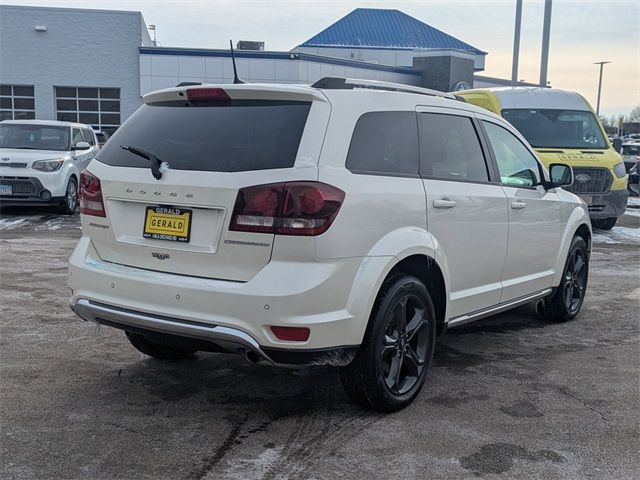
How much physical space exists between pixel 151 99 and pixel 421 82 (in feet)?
95.0

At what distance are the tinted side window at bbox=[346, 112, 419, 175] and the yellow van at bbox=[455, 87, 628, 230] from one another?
7.67 m

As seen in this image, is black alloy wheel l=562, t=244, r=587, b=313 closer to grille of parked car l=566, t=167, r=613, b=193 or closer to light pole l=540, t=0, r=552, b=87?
grille of parked car l=566, t=167, r=613, b=193

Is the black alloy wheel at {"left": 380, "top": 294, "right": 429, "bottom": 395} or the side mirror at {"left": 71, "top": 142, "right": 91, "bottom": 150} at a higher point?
the side mirror at {"left": 71, "top": 142, "right": 91, "bottom": 150}

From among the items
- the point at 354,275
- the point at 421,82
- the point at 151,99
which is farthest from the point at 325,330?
the point at 421,82

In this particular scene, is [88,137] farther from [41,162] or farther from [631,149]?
[631,149]

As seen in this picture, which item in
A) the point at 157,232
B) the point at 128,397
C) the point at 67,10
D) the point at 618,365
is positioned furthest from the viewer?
the point at 67,10

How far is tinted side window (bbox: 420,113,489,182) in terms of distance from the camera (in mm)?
4461

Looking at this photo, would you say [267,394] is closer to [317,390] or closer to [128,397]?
[317,390]

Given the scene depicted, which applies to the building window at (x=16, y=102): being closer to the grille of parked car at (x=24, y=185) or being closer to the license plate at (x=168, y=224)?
the grille of parked car at (x=24, y=185)

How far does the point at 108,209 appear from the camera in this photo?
3.98 m

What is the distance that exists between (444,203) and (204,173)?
60.2 inches

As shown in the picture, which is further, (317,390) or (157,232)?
(317,390)

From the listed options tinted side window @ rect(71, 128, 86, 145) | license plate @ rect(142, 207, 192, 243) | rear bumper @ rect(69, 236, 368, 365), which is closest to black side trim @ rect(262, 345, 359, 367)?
rear bumper @ rect(69, 236, 368, 365)

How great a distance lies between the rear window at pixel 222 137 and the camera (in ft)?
11.9
